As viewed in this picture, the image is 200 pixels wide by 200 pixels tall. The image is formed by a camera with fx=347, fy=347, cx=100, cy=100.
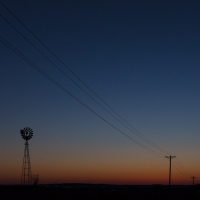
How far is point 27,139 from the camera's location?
61.5 metres
